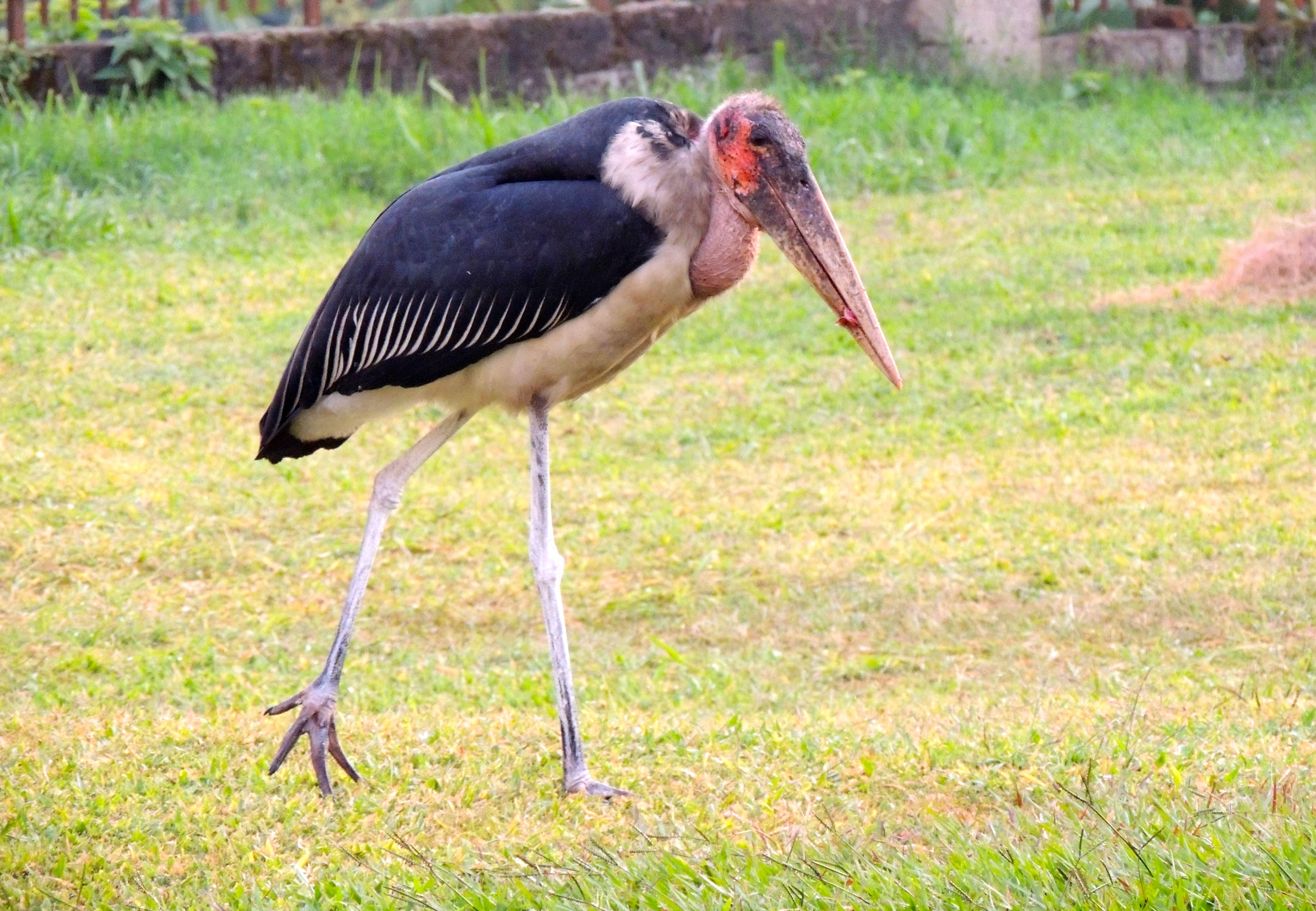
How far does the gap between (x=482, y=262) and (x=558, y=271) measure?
17 cm

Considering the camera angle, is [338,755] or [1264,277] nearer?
[338,755]

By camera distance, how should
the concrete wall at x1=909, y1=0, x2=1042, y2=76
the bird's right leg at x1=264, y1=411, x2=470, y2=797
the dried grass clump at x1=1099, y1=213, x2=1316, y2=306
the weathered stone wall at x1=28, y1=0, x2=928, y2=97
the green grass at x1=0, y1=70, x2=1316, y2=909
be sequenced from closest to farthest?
the green grass at x1=0, y1=70, x2=1316, y2=909 → the bird's right leg at x1=264, y1=411, x2=470, y2=797 → the dried grass clump at x1=1099, y1=213, x2=1316, y2=306 → the weathered stone wall at x1=28, y1=0, x2=928, y2=97 → the concrete wall at x1=909, y1=0, x2=1042, y2=76

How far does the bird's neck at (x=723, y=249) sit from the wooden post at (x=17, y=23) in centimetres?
706

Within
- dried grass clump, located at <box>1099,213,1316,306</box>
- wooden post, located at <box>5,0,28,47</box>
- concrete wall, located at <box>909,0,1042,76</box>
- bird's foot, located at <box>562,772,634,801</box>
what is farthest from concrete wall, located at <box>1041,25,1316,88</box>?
bird's foot, located at <box>562,772,634,801</box>

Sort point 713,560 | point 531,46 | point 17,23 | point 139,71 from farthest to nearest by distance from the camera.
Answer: point 531,46 < point 139,71 < point 17,23 < point 713,560

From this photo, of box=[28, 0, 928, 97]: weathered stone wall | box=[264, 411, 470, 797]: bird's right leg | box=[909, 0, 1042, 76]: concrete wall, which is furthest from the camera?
box=[909, 0, 1042, 76]: concrete wall

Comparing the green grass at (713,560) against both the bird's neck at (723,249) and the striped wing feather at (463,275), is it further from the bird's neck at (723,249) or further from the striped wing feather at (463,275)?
the bird's neck at (723,249)

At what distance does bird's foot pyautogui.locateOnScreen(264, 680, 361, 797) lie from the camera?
350 centimetres

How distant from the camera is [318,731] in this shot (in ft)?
11.6

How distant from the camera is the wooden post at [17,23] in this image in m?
9.34

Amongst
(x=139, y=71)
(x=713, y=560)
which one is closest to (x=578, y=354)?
(x=713, y=560)

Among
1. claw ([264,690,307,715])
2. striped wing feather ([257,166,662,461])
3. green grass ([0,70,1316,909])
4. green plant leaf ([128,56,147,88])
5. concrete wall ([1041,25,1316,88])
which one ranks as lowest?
green grass ([0,70,1316,909])

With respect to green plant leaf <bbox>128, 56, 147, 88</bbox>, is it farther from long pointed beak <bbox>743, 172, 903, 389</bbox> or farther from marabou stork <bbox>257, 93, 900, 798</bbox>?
long pointed beak <bbox>743, 172, 903, 389</bbox>

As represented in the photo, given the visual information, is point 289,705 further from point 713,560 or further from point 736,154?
point 713,560
